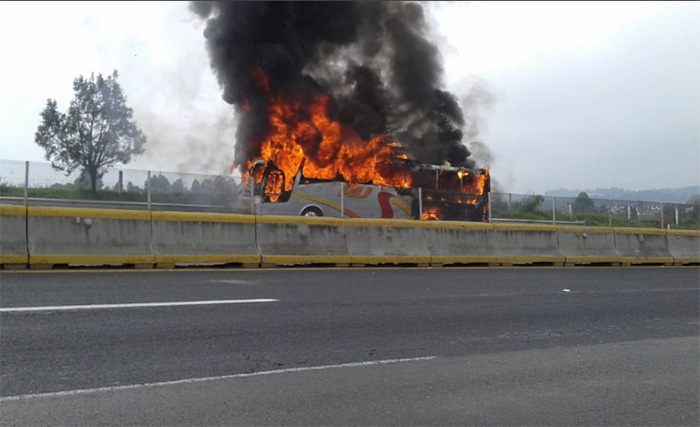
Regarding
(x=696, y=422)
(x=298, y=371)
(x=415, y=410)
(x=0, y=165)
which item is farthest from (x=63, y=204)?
(x=696, y=422)

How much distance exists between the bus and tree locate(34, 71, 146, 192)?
1341 cm

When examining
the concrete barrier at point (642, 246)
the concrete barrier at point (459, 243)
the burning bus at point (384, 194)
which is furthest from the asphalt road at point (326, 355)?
the burning bus at point (384, 194)

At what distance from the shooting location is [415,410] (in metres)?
4.29

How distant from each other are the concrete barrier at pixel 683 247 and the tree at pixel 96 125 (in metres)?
26.4

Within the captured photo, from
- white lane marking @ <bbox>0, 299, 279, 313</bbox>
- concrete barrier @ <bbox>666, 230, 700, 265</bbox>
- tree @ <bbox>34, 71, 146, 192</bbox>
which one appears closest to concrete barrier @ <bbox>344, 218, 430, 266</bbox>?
white lane marking @ <bbox>0, 299, 279, 313</bbox>

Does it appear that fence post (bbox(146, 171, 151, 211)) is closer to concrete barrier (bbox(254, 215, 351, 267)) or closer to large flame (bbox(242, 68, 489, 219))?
concrete barrier (bbox(254, 215, 351, 267))

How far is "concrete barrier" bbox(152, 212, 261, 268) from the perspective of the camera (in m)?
10.5

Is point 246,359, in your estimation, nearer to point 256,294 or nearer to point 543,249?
point 256,294

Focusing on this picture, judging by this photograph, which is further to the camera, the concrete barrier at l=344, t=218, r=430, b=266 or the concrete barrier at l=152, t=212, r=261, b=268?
the concrete barrier at l=344, t=218, r=430, b=266

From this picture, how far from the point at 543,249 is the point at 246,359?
11.8 m

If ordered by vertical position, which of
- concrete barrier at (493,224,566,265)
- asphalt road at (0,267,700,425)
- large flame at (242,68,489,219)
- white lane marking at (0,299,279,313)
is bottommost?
asphalt road at (0,267,700,425)

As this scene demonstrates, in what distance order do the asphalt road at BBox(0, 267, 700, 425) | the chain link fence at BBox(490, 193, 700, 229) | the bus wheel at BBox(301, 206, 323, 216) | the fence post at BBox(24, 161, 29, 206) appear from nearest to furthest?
the asphalt road at BBox(0, 267, 700, 425)
the fence post at BBox(24, 161, 29, 206)
the bus wheel at BBox(301, 206, 323, 216)
the chain link fence at BBox(490, 193, 700, 229)

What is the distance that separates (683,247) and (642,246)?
1896 millimetres

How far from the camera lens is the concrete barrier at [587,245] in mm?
16078
